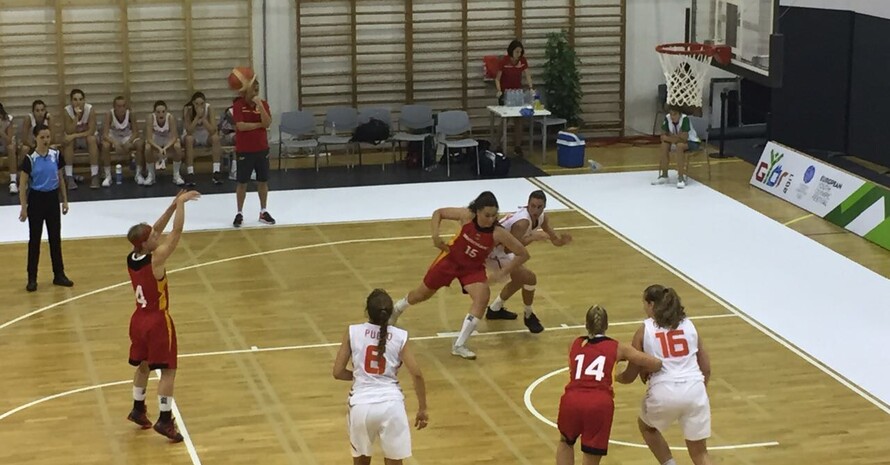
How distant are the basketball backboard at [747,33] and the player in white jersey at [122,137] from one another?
27.0ft

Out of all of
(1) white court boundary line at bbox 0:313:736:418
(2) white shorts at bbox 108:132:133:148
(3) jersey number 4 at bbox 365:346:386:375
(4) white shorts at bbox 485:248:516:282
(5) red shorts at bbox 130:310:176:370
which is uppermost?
(2) white shorts at bbox 108:132:133:148

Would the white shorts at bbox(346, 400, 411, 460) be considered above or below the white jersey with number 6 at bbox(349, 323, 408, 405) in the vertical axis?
below

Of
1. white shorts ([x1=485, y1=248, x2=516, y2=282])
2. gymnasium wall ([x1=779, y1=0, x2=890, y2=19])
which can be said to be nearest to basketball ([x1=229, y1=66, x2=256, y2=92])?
white shorts ([x1=485, y1=248, x2=516, y2=282])

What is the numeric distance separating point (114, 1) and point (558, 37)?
6.97 metres

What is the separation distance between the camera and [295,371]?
39.5ft

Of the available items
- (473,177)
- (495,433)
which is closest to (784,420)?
(495,433)

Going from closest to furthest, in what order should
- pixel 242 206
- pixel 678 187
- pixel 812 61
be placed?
pixel 242 206 → pixel 678 187 → pixel 812 61

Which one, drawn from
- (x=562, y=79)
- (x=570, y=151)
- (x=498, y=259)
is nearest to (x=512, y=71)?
(x=562, y=79)

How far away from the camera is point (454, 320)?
13.5 meters

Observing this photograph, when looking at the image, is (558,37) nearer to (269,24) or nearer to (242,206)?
(269,24)

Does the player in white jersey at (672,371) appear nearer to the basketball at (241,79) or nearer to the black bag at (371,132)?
the basketball at (241,79)

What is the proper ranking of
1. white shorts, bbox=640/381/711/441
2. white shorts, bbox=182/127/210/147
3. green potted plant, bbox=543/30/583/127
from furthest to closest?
green potted plant, bbox=543/30/583/127 → white shorts, bbox=182/127/210/147 → white shorts, bbox=640/381/711/441

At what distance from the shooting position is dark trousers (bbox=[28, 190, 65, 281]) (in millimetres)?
14180

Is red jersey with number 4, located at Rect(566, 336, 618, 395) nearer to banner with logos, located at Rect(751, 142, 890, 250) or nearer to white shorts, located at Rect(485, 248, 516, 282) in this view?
white shorts, located at Rect(485, 248, 516, 282)
